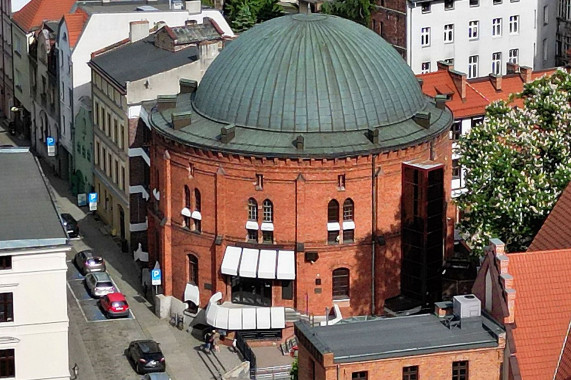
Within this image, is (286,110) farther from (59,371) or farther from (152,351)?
(59,371)

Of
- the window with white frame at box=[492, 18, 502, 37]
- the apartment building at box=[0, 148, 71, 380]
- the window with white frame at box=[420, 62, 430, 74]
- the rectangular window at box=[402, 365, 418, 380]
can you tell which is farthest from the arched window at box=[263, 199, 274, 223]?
the window with white frame at box=[492, 18, 502, 37]

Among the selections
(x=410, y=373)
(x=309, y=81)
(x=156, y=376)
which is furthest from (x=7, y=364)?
(x=309, y=81)

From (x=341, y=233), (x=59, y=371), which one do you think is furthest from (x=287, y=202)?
(x=59, y=371)

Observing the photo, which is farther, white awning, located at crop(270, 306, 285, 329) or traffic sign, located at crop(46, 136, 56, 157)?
traffic sign, located at crop(46, 136, 56, 157)

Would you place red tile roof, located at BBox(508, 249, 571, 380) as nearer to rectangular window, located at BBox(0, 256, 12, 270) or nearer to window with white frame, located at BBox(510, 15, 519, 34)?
rectangular window, located at BBox(0, 256, 12, 270)

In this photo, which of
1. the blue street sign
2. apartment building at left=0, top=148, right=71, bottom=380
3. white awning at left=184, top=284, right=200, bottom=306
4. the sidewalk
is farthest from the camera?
the blue street sign

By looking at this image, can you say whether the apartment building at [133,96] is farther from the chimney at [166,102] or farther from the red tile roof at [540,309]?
the red tile roof at [540,309]
